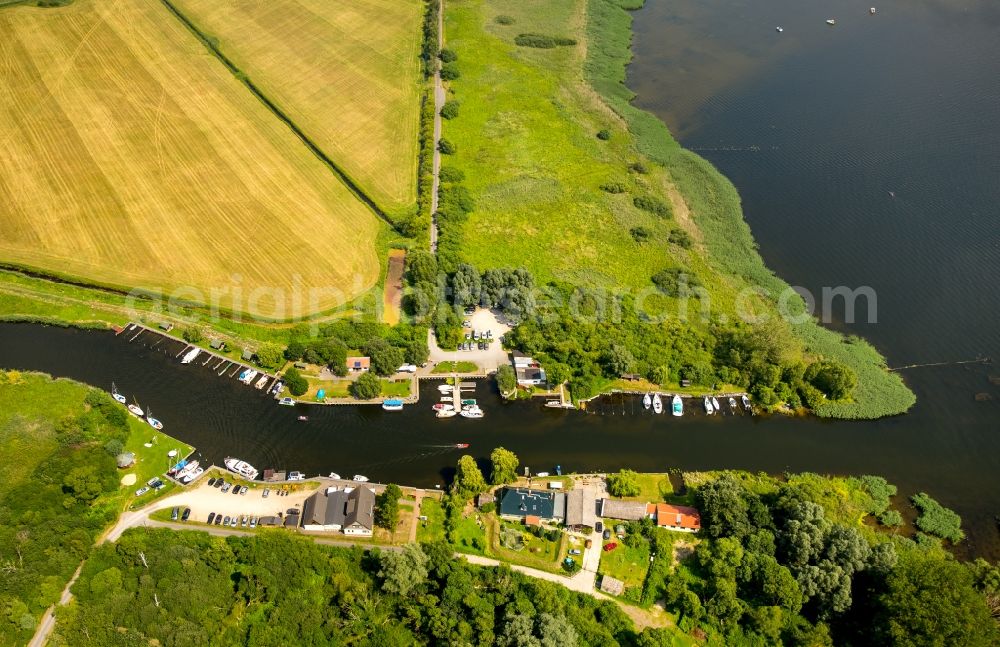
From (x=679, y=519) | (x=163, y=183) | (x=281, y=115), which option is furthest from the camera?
(x=281, y=115)

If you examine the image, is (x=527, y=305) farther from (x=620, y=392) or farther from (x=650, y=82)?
(x=650, y=82)

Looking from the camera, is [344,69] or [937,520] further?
[344,69]

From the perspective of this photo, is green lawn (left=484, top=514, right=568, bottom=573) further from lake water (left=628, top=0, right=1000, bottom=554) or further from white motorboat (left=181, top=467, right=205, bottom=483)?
white motorboat (left=181, top=467, right=205, bottom=483)

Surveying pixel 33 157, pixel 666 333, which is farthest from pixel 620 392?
pixel 33 157

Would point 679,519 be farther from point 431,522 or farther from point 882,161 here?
point 882,161

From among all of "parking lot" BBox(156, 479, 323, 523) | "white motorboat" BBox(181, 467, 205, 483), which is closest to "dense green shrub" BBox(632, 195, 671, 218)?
"parking lot" BBox(156, 479, 323, 523)

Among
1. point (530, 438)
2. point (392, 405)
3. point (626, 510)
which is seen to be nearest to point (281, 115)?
point (392, 405)
